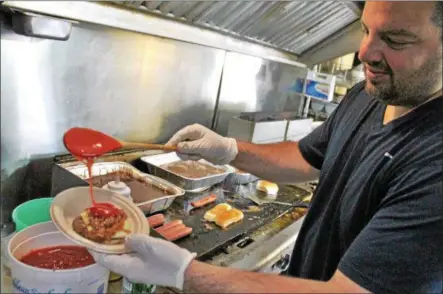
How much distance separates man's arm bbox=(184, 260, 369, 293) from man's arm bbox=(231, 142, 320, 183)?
0.62 m

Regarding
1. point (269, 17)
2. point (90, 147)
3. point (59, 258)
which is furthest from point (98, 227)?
point (269, 17)

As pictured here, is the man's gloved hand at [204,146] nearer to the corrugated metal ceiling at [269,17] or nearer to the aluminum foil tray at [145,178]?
the aluminum foil tray at [145,178]

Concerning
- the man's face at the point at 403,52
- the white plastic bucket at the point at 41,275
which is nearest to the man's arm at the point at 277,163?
the man's face at the point at 403,52

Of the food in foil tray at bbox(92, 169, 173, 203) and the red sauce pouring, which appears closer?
the red sauce pouring

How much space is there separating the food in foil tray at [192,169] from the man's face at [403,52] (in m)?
0.88

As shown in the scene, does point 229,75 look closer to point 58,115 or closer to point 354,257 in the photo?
point 58,115

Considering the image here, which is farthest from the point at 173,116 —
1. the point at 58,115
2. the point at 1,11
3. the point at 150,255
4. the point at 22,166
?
the point at 150,255

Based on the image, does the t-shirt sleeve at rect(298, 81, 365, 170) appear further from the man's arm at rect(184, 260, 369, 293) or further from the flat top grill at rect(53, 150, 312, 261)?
the man's arm at rect(184, 260, 369, 293)

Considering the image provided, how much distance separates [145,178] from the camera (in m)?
1.58

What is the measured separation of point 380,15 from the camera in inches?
40.2

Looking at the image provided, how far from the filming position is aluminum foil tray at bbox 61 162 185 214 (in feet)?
4.55

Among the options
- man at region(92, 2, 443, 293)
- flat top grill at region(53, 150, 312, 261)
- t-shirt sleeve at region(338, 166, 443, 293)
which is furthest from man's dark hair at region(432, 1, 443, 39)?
flat top grill at region(53, 150, 312, 261)

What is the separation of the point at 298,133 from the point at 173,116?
894 mm

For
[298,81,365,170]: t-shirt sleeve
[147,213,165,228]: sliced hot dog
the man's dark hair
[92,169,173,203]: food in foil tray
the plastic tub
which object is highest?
the man's dark hair
